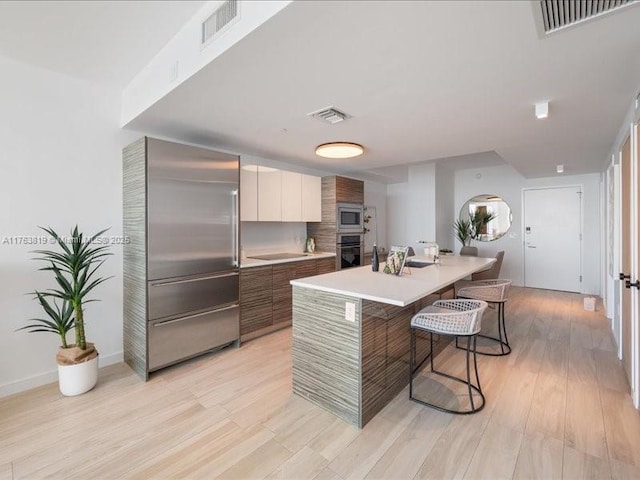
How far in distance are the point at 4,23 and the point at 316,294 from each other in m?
2.74

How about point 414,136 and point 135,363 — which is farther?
point 414,136

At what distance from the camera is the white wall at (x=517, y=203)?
562 centimetres

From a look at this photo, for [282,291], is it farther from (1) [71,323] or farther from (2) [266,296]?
(1) [71,323]

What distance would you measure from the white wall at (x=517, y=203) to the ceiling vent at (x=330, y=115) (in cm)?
521

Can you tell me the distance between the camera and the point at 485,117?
2648 millimetres

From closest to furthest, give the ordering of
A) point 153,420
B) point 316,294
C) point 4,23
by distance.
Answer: point 4,23, point 153,420, point 316,294

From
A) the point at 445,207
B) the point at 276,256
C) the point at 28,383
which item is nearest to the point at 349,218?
the point at 276,256

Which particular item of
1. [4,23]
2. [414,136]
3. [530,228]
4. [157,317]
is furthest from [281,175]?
[530,228]

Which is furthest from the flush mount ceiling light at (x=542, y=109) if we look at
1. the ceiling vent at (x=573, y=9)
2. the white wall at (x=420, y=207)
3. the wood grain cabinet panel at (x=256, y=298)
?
the white wall at (x=420, y=207)

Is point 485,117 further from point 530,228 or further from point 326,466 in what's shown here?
point 530,228

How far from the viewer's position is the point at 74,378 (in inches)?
92.7

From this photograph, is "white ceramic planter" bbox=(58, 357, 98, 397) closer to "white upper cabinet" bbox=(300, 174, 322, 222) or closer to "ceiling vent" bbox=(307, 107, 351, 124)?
"ceiling vent" bbox=(307, 107, 351, 124)

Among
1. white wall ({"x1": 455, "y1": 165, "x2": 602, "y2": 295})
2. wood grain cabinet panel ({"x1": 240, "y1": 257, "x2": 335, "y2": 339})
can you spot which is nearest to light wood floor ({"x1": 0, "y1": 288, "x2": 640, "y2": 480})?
wood grain cabinet panel ({"x1": 240, "y1": 257, "x2": 335, "y2": 339})

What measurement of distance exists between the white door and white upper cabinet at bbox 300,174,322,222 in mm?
4533
